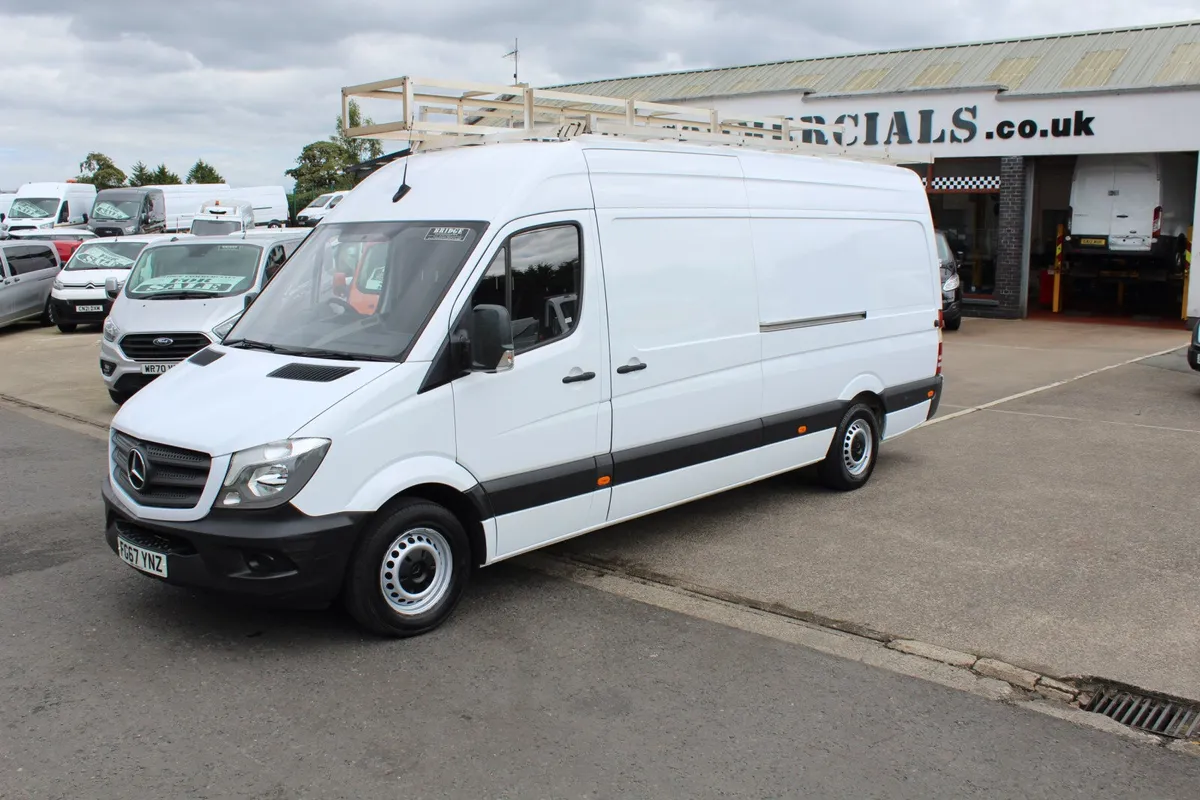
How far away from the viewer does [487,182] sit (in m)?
5.64

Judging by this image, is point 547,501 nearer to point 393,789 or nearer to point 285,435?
point 285,435

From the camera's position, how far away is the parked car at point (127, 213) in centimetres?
3156

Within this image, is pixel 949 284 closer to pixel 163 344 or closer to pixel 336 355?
pixel 163 344

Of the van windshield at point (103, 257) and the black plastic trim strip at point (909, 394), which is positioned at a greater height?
the van windshield at point (103, 257)

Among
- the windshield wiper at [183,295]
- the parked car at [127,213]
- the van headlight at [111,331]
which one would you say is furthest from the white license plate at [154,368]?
the parked car at [127,213]

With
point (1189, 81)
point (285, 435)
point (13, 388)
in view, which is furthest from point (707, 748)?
point (1189, 81)

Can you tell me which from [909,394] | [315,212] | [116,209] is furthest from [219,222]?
[909,394]

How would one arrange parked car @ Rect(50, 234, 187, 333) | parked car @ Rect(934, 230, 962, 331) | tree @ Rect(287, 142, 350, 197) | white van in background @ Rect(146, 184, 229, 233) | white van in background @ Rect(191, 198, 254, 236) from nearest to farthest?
parked car @ Rect(934, 230, 962, 331) → parked car @ Rect(50, 234, 187, 333) → white van in background @ Rect(191, 198, 254, 236) → white van in background @ Rect(146, 184, 229, 233) → tree @ Rect(287, 142, 350, 197)

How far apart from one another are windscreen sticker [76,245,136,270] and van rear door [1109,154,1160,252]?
18.0 meters

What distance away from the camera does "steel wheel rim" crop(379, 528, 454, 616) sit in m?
5.04

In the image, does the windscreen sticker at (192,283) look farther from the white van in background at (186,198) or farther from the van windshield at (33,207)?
the van windshield at (33,207)

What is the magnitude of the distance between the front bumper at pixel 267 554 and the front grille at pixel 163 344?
6320mm

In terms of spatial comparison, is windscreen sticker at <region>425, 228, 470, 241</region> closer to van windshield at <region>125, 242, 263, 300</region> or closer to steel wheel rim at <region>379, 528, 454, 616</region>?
steel wheel rim at <region>379, 528, 454, 616</region>

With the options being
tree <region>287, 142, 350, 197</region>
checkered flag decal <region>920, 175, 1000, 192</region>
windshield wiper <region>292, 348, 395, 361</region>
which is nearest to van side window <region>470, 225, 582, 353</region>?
windshield wiper <region>292, 348, 395, 361</region>
